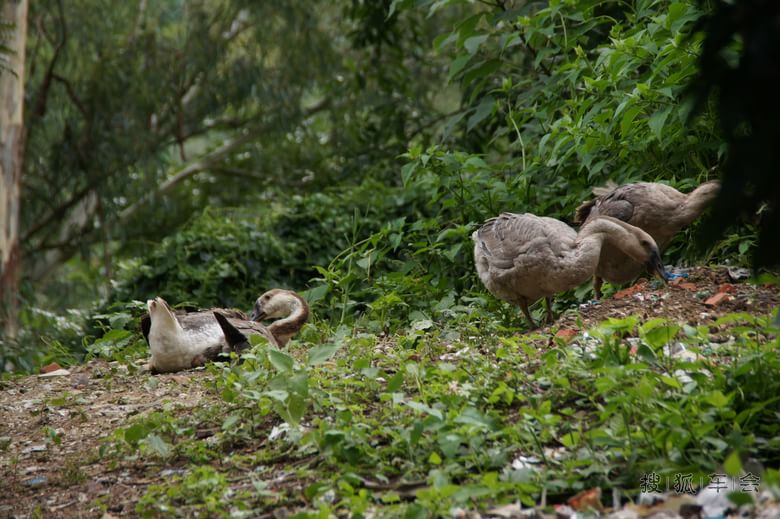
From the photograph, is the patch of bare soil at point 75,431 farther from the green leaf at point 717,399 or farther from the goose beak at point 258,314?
the green leaf at point 717,399

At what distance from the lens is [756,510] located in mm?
3691

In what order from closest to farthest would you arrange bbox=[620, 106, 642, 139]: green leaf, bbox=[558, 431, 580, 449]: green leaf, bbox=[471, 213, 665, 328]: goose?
1. bbox=[558, 431, 580, 449]: green leaf
2. bbox=[471, 213, 665, 328]: goose
3. bbox=[620, 106, 642, 139]: green leaf

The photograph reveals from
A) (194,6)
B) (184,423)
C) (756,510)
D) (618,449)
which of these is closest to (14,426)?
(184,423)

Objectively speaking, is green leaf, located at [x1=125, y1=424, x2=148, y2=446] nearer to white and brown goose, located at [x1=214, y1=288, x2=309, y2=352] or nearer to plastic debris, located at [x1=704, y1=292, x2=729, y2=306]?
white and brown goose, located at [x1=214, y1=288, x2=309, y2=352]

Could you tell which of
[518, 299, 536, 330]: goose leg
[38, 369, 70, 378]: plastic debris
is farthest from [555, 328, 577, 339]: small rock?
[38, 369, 70, 378]: plastic debris

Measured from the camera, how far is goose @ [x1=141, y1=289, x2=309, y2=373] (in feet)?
21.9

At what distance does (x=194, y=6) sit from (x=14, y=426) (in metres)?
11.9

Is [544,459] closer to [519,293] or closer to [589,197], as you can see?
[519,293]

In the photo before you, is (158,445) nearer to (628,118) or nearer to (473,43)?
(628,118)

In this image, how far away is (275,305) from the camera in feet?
24.9

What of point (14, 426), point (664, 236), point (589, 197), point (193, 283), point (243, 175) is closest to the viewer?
point (14, 426)

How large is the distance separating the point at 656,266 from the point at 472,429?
2.89m

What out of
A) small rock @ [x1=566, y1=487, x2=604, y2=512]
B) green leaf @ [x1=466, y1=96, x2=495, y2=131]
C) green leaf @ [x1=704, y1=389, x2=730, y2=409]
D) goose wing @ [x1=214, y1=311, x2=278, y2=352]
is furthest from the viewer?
green leaf @ [x1=466, y1=96, x2=495, y2=131]

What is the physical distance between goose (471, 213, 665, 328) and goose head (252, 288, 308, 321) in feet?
5.39
